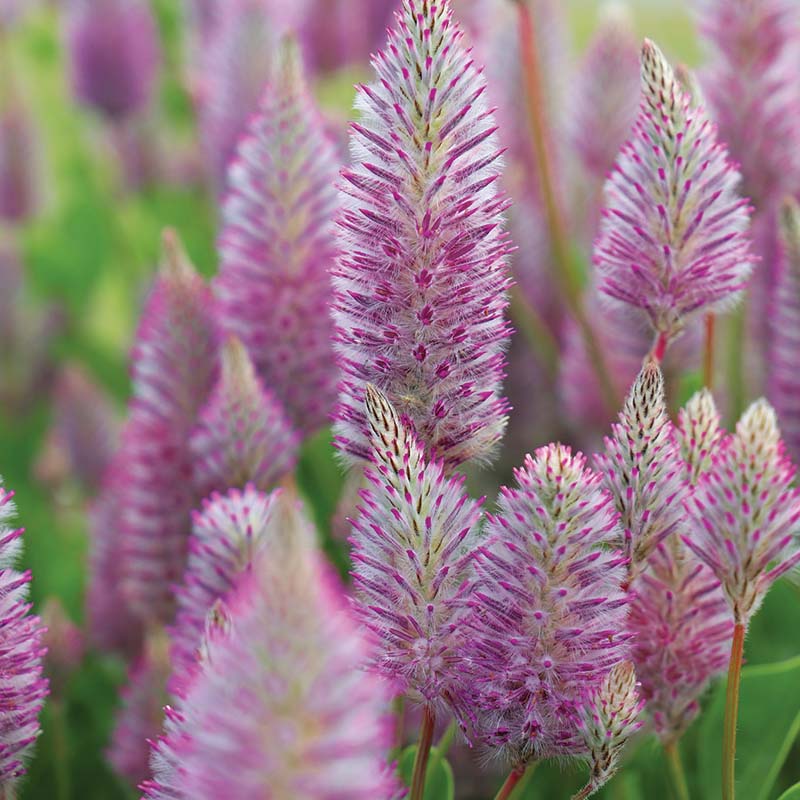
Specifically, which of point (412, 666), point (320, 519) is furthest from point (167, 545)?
point (412, 666)

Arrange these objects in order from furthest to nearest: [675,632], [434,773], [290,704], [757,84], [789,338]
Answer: [757,84], [789,338], [434,773], [675,632], [290,704]

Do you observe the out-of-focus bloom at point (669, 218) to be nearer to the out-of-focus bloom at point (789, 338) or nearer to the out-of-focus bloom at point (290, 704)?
the out-of-focus bloom at point (789, 338)

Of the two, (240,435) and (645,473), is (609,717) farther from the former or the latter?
(240,435)

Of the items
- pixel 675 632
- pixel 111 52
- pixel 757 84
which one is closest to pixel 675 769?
pixel 675 632

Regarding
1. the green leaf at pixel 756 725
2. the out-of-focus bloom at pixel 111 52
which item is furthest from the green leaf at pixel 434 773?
the out-of-focus bloom at pixel 111 52

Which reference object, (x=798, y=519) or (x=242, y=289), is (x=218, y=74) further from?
(x=798, y=519)

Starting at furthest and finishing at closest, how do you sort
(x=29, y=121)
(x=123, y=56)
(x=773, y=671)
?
(x=29, y=121)
(x=123, y=56)
(x=773, y=671)

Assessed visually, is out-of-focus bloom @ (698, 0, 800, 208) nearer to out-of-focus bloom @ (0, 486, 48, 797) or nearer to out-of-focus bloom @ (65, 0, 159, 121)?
out-of-focus bloom @ (0, 486, 48, 797)

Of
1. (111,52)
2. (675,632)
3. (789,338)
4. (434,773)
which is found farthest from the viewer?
(111,52)
